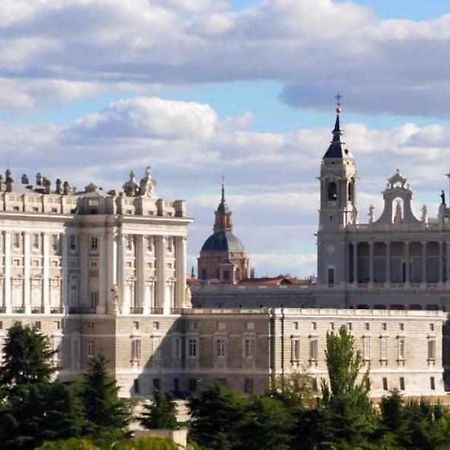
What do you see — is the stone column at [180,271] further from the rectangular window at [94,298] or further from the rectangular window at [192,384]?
the rectangular window at [94,298]

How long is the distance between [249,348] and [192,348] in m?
3.05

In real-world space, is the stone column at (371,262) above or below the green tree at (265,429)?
above

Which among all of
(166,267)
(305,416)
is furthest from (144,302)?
(305,416)

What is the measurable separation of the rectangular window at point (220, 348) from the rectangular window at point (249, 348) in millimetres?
1176

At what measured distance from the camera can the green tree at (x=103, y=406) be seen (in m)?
129

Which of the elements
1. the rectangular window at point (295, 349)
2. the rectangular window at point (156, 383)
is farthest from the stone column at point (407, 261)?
the rectangular window at point (156, 383)

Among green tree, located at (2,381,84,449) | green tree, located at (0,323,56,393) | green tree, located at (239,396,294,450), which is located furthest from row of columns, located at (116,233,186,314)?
green tree, located at (2,381,84,449)

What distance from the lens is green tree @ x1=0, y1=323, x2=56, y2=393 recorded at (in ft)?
463

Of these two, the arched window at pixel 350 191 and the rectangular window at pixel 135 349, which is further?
the arched window at pixel 350 191

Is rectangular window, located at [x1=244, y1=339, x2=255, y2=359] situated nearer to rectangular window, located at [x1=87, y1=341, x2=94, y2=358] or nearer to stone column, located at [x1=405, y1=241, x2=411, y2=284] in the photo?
rectangular window, located at [x1=87, y1=341, x2=94, y2=358]

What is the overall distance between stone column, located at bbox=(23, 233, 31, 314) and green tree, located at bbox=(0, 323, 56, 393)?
11.8 metres

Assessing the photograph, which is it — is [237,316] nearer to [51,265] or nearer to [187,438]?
[51,265]

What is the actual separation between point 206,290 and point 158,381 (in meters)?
36.9

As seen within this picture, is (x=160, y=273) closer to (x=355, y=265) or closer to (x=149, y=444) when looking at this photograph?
(x=355, y=265)
